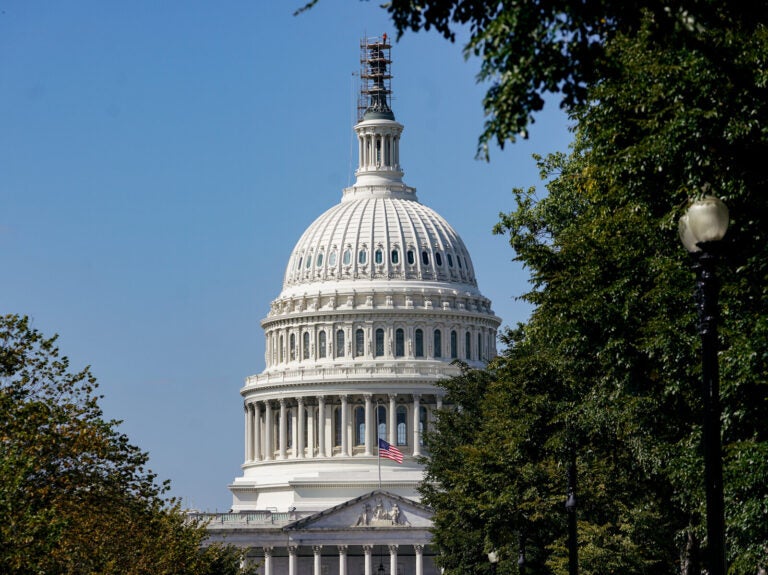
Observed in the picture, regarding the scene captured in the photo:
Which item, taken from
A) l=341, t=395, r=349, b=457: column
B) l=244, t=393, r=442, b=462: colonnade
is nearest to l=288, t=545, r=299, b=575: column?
l=244, t=393, r=442, b=462: colonnade

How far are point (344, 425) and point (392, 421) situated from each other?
560cm

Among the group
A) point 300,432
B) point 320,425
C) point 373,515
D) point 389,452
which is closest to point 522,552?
point 389,452

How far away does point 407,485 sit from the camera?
616 feet

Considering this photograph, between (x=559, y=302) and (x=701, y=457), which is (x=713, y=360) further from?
(x=559, y=302)

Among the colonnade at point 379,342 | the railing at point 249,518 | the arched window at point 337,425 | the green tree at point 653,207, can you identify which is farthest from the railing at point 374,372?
the green tree at point 653,207

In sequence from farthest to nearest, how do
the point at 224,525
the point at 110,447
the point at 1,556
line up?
the point at 224,525
the point at 110,447
the point at 1,556

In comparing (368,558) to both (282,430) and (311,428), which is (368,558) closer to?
(311,428)

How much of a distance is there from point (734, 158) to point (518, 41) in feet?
47.4

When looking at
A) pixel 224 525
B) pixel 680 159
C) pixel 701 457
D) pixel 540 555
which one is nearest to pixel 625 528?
pixel 540 555

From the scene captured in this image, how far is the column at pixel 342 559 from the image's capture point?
6954 inches

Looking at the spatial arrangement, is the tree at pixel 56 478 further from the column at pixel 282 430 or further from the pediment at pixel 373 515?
the column at pixel 282 430

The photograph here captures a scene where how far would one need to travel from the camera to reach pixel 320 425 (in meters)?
196

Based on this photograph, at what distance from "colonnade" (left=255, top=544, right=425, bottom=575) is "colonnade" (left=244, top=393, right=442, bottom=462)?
14544 mm

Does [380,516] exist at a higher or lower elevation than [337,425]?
lower
